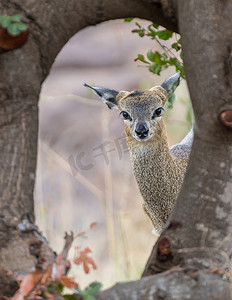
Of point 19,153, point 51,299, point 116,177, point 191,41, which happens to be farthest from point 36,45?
point 116,177

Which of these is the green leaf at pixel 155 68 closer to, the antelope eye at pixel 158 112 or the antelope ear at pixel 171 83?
the antelope eye at pixel 158 112

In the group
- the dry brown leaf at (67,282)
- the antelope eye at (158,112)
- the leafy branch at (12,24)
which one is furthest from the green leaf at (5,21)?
the antelope eye at (158,112)

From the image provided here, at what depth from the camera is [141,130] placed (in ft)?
13.8

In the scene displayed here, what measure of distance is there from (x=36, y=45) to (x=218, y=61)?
68cm

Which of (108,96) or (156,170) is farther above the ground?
(108,96)

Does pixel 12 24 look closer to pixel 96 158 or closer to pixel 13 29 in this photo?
pixel 13 29

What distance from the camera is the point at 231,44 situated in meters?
2.28

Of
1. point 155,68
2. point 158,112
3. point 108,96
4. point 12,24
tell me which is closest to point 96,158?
point 108,96

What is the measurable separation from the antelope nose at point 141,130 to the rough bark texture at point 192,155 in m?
1.81

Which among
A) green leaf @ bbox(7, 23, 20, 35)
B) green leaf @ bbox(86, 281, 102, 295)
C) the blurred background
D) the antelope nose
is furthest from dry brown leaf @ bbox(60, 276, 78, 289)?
the antelope nose

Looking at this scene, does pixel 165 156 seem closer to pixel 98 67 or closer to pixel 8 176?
pixel 8 176

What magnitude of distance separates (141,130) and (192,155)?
5.95 ft

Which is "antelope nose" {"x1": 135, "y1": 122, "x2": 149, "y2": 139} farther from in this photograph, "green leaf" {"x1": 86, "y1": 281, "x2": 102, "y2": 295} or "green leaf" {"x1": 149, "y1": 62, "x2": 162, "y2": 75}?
"green leaf" {"x1": 86, "y1": 281, "x2": 102, "y2": 295}

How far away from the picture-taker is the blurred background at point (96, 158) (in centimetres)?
566
